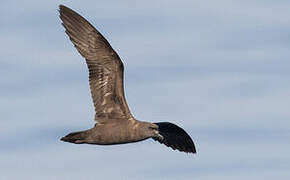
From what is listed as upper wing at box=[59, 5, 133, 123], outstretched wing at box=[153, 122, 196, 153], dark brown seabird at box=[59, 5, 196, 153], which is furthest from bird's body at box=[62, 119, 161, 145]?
outstretched wing at box=[153, 122, 196, 153]

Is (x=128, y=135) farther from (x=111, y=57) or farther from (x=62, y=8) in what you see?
(x=62, y=8)

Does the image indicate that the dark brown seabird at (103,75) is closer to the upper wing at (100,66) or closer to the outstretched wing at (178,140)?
the upper wing at (100,66)

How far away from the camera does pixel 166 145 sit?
26.0 m

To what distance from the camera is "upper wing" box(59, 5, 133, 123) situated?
2419cm

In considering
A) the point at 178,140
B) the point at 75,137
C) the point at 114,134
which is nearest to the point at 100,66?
the point at 114,134

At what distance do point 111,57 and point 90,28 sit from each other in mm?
1364

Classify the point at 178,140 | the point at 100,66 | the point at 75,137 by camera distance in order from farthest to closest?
the point at 178,140, the point at 100,66, the point at 75,137

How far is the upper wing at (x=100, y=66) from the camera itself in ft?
79.4

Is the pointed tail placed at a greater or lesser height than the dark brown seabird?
lesser

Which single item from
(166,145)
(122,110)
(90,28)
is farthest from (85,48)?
(166,145)

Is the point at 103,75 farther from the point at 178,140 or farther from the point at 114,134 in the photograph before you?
the point at 178,140

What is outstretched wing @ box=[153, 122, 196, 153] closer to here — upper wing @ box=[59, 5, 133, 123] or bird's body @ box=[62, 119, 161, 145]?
bird's body @ box=[62, 119, 161, 145]

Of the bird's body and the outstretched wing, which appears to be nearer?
the bird's body

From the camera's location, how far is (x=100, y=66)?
24.4 meters
